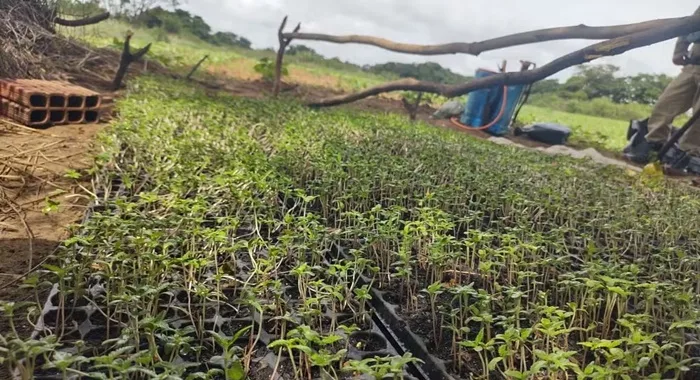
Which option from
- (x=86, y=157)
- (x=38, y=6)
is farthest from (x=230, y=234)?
(x=38, y=6)

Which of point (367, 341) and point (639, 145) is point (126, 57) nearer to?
point (367, 341)

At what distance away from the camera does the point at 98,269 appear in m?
2.32

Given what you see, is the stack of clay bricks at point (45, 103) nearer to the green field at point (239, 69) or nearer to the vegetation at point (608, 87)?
the green field at point (239, 69)

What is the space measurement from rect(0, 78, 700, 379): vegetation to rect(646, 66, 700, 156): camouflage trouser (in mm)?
2331

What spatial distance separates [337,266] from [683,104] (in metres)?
7.19

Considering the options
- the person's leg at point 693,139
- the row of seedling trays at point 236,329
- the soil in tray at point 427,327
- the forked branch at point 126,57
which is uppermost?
the person's leg at point 693,139

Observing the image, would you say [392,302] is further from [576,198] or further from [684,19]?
[684,19]

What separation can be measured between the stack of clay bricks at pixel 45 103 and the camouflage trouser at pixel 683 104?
749 cm

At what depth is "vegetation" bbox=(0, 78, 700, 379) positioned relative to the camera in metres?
1.70

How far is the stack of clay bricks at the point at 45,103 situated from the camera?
4918mm

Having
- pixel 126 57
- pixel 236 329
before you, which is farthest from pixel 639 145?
pixel 236 329

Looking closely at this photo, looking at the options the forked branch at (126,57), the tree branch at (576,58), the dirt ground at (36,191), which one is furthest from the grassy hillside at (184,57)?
the tree branch at (576,58)

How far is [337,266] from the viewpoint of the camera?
2.06 metres

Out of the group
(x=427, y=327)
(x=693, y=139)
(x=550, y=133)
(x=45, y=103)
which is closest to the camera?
(x=427, y=327)
